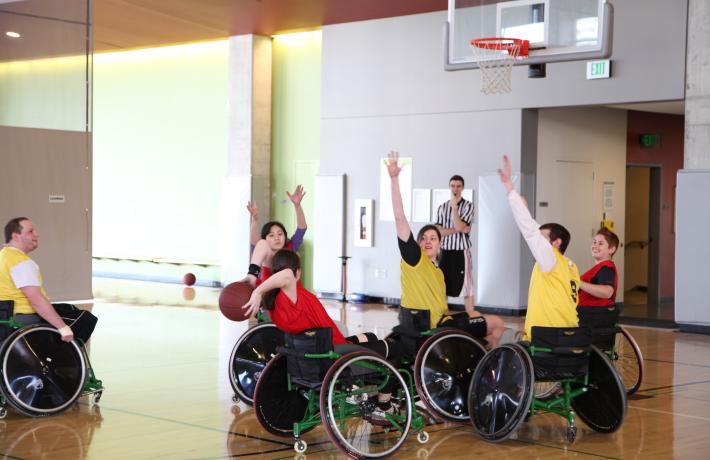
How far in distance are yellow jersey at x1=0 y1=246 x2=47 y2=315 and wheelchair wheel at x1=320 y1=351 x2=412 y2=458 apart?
6.22 feet

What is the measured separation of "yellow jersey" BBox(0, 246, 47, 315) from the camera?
546cm

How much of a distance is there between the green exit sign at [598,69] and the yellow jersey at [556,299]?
5.76 metres

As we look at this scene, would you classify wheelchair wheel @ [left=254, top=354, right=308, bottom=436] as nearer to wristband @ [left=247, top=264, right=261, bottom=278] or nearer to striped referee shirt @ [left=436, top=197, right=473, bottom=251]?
wristband @ [left=247, top=264, right=261, bottom=278]

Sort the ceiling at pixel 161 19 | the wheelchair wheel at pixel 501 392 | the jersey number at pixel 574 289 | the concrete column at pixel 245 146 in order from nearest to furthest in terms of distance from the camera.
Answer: the wheelchair wheel at pixel 501 392
the jersey number at pixel 574 289
the ceiling at pixel 161 19
the concrete column at pixel 245 146

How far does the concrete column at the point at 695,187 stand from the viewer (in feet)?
32.0

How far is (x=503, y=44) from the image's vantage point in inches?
344

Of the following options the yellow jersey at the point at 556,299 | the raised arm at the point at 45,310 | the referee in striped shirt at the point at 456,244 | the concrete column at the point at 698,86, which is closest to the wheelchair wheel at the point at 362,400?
the yellow jersey at the point at 556,299

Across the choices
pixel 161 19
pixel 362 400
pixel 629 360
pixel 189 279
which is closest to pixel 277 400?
pixel 362 400

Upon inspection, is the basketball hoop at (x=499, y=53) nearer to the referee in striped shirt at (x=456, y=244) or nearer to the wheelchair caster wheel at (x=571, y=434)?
the referee in striped shirt at (x=456, y=244)

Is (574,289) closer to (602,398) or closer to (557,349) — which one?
(557,349)

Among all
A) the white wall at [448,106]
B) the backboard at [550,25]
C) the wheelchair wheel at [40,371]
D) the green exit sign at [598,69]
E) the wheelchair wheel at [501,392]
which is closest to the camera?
the wheelchair wheel at [501,392]

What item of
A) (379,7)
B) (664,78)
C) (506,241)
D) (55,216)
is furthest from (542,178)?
(55,216)

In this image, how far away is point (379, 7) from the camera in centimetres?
1183

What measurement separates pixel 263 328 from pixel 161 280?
33.0 ft
